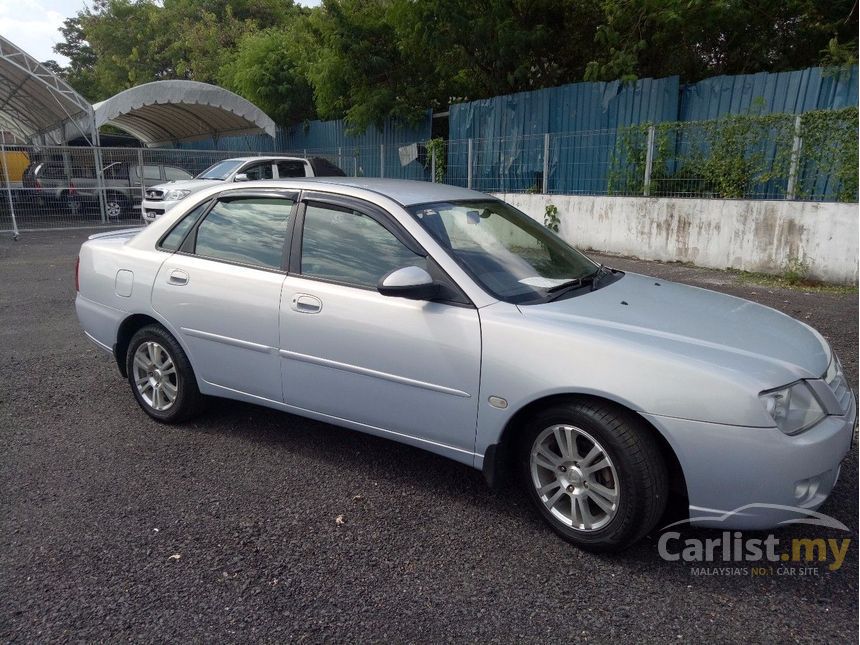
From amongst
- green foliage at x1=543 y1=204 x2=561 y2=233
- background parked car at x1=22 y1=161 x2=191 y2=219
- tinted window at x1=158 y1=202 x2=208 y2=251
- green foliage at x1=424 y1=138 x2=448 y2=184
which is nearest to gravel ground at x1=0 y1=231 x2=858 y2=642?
tinted window at x1=158 y1=202 x2=208 y2=251

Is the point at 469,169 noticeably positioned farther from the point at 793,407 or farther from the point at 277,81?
the point at 793,407

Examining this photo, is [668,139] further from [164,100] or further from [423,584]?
[164,100]

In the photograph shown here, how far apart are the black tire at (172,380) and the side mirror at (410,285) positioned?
168cm

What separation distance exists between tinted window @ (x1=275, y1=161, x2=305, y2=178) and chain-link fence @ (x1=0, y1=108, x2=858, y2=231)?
0.55 ft

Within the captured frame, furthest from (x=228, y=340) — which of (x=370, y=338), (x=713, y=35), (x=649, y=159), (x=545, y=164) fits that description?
(x=713, y=35)

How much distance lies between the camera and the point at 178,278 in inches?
158

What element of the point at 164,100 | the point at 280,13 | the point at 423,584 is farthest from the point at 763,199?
the point at 280,13

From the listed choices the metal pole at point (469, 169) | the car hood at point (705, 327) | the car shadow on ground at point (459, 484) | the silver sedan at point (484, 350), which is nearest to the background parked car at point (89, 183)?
the metal pole at point (469, 169)

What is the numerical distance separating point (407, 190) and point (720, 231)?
786 cm

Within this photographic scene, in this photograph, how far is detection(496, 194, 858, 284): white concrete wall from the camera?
8.84m

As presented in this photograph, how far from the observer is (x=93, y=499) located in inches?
132

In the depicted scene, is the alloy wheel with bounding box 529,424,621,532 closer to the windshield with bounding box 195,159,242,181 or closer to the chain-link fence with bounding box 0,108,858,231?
the chain-link fence with bounding box 0,108,858,231

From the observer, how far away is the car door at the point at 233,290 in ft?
12.0

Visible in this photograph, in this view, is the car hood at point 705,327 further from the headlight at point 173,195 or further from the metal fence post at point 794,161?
the headlight at point 173,195
